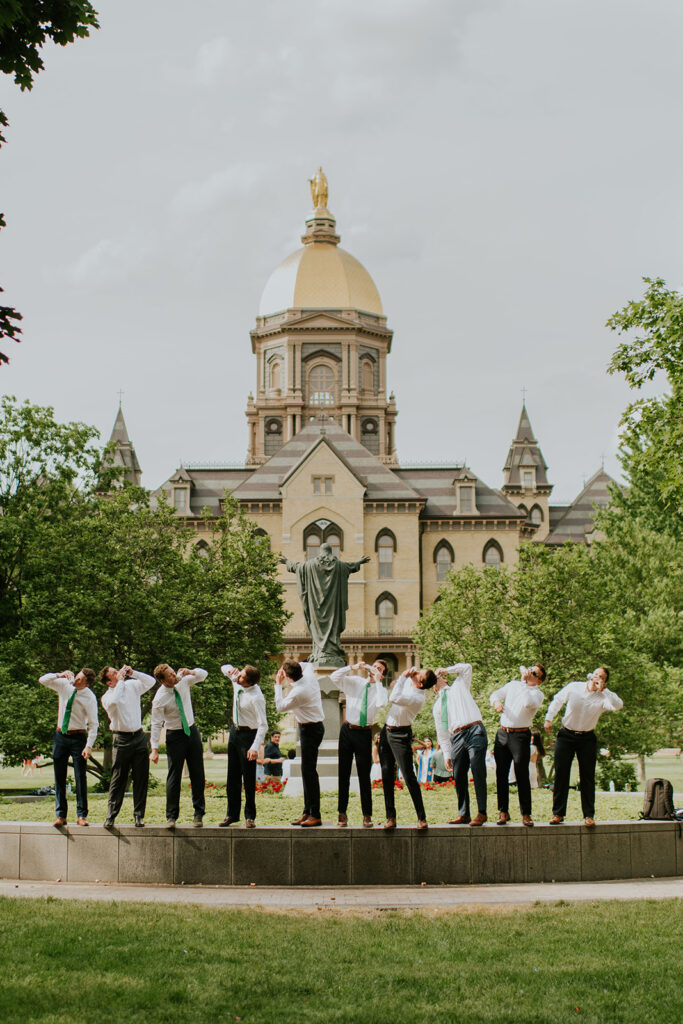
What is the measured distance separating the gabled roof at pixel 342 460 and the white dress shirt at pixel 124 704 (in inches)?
2349

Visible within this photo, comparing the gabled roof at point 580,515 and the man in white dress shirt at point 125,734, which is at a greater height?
the gabled roof at point 580,515

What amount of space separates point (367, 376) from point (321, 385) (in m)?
3.97

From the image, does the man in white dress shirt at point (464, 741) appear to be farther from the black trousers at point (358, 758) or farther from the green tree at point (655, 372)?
the green tree at point (655, 372)

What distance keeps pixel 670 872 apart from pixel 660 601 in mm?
30713

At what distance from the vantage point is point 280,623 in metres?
37.9

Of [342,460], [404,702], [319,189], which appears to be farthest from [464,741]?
[319,189]

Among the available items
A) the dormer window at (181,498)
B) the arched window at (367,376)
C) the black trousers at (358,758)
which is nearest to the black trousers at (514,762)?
the black trousers at (358,758)

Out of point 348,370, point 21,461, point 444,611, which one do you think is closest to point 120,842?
point 21,461

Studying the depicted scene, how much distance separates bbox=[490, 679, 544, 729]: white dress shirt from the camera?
13.6m

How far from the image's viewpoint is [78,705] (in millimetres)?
13969

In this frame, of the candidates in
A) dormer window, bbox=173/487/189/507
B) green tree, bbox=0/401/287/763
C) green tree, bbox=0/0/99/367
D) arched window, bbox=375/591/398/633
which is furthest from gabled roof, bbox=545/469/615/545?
green tree, bbox=0/0/99/367

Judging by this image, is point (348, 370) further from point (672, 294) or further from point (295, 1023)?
point (295, 1023)

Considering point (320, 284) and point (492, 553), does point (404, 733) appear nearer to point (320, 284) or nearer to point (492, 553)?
point (492, 553)

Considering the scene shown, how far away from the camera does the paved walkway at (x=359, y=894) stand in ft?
37.5
